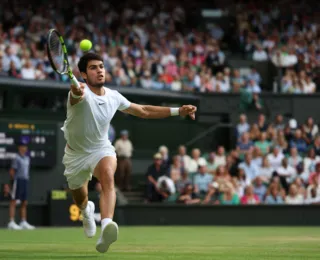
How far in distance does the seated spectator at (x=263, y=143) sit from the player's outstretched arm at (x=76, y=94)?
46.6ft

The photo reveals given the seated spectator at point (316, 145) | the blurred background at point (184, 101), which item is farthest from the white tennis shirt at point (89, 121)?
the seated spectator at point (316, 145)

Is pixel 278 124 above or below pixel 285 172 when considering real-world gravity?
above

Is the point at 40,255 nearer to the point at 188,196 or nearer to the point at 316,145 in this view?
the point at 188,196

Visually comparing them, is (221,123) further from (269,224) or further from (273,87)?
(269,224)

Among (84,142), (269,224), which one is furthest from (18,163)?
(84,142)

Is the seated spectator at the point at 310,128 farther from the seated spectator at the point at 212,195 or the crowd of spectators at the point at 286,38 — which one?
the seated spectator at the point at 212,195

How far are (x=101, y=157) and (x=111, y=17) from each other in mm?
19534

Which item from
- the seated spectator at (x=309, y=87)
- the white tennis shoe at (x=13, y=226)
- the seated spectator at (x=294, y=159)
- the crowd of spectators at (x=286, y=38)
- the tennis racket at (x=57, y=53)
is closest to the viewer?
the tennis racket at (x=57, y=53)

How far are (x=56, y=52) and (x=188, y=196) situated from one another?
11.8 m

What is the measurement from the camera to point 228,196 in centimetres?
2062

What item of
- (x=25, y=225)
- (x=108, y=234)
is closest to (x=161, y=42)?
(x=25, y=225)

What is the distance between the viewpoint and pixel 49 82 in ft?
70.6

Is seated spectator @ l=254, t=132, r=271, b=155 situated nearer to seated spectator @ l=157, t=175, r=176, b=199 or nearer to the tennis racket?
seated spectator @ l=157, t=175, r=176, b=199

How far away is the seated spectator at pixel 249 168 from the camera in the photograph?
2152 cm
